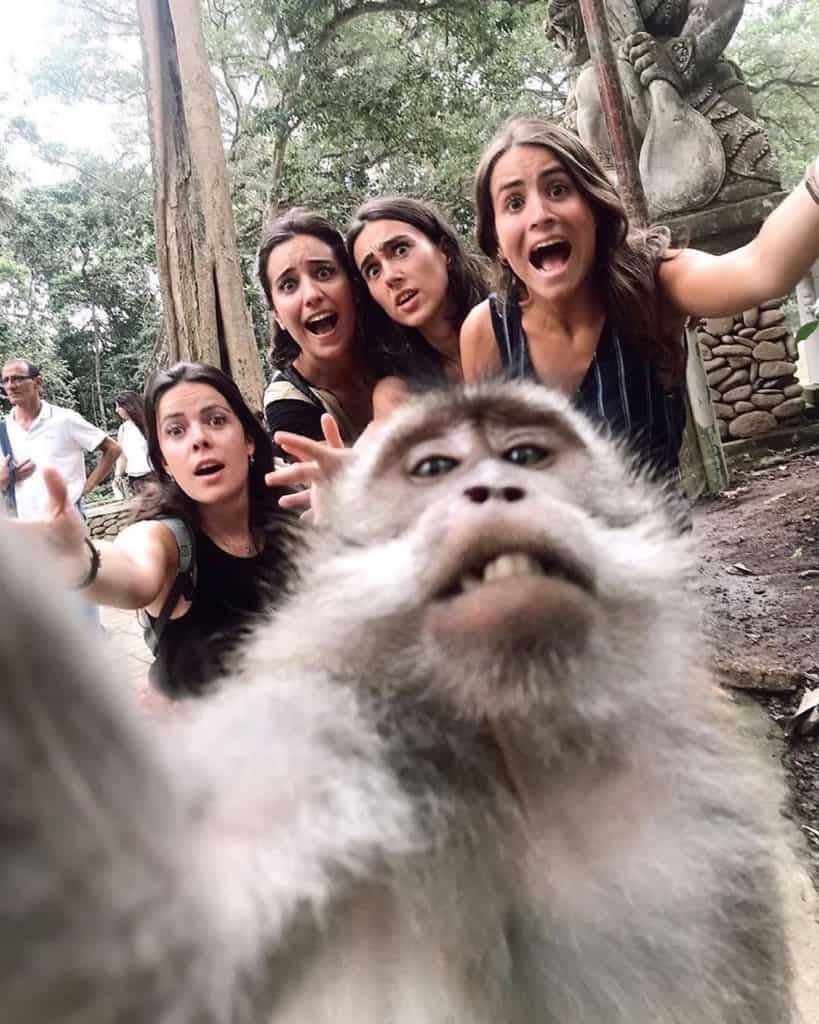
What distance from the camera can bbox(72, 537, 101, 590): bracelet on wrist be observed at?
5.87ft

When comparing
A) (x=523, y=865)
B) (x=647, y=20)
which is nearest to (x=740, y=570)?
(x=523, y=865)

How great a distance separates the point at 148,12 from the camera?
464 cm

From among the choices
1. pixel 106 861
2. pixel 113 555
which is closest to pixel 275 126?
pixel 113 555

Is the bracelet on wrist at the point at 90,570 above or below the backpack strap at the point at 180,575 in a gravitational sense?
above

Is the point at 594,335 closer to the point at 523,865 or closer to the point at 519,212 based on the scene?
the point at 519,212

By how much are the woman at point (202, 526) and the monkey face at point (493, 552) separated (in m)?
0.61

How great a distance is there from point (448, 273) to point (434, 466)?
143cm

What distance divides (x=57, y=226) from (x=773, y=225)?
17.9 meters

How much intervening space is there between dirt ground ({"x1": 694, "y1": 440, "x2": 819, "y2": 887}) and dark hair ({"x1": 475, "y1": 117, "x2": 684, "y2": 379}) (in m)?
0.56

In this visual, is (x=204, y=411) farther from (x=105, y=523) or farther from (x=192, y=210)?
(x=105, y=523)

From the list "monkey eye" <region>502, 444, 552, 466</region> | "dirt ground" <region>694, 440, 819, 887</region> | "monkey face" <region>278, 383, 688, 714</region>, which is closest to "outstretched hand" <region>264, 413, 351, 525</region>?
"monkey face" <region>278, 383, 688, 714</region>

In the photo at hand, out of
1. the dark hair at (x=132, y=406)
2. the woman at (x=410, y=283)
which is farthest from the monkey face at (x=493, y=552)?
the dark hair at (x=132, y=406)

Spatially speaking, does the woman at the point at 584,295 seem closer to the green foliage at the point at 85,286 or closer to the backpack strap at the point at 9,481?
the backpack strap at the point at 9,481

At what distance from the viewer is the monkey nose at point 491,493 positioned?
4.25 ft
